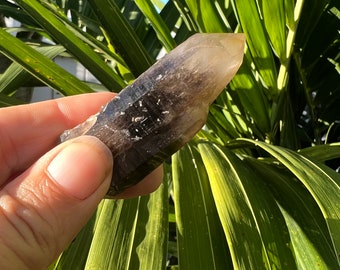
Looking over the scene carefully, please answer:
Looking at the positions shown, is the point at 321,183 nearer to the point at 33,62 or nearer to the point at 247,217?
the point at 247,217

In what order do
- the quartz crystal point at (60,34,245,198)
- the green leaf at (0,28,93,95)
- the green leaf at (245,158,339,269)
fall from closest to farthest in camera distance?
the quartz crystal point at (60,34,245,198) < the green leaf at (245,158,339,269) < the green leaf at (0,28,93,95)

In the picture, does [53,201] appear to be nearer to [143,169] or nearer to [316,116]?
[143,169]

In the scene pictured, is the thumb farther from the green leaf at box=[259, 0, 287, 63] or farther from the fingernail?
the green leaf at box=[259, 0, 287, 63]

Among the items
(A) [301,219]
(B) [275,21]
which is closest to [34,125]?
(A) [301,219]

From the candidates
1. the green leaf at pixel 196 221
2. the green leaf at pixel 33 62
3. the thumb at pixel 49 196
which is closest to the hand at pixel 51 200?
the thumb at pixel 49 196

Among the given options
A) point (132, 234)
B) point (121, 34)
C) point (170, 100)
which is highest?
point (121, 34)

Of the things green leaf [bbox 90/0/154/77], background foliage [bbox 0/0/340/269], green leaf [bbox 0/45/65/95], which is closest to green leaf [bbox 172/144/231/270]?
background foliage [bbox 0/0/340/269]

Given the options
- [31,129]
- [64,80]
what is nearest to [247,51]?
[64,80]
